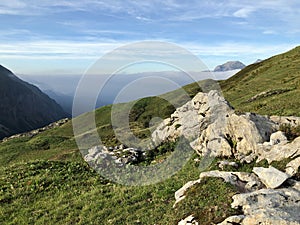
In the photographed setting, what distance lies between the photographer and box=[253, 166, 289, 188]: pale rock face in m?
14.1

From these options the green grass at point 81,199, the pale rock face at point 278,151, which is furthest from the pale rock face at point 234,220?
the pale rock face at point 278,151

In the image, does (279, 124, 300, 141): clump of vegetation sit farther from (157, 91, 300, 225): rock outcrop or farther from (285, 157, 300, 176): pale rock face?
(285, 157, 300, 176): pale rock face

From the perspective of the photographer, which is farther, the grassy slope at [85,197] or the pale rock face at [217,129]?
the pale rock face at [217,129]

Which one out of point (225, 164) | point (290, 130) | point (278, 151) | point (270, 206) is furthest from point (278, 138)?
point (270, 206)

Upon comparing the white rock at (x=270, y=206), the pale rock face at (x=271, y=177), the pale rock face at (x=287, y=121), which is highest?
the pale rock face at (x=287, y=121)

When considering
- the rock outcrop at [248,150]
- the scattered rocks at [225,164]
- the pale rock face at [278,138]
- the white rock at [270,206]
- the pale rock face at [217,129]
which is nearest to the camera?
the white rock at [270,206]

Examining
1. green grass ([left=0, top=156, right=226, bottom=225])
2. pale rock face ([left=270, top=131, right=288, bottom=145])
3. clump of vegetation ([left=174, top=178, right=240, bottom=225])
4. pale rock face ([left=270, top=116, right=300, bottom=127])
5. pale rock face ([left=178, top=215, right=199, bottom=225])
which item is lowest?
green grass ([left=0, top=156, right=226, bottom=225])

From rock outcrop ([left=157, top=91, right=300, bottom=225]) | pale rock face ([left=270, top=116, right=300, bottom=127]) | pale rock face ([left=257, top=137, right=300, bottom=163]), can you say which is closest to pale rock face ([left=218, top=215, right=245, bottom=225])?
rock outcrop ([left=157, top=91, right=300, bottom=225])

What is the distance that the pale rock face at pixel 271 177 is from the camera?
554 inches

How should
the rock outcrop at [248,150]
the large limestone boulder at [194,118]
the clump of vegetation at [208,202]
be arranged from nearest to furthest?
the rock outcrop at [248,150] < the clump of vegetation at [208,202] < the large limestone boulder at [194,118]

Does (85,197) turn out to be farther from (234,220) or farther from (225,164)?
(234,220)

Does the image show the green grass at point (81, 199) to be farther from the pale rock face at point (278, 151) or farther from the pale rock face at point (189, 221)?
the pale rock face at point (278, 151)

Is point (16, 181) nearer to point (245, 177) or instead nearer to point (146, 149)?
point (146, 149)

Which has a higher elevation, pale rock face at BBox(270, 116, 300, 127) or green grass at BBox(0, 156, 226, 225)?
pale rock face at BBox(270, 116, 300, 127)
